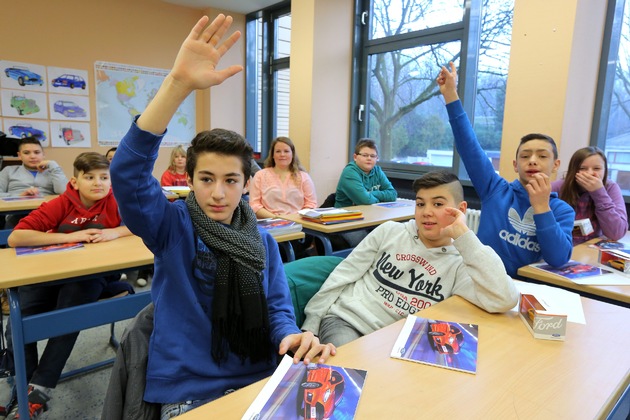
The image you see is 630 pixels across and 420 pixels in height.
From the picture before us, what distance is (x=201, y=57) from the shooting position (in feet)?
3.09

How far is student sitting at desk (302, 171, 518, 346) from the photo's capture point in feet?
4.73

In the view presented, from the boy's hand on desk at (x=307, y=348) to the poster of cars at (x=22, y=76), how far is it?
5.18 metres

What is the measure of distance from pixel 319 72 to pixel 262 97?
1.78 meters

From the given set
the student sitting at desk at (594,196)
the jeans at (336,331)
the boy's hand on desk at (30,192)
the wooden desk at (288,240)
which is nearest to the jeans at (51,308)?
the wooden desk at (288,240)

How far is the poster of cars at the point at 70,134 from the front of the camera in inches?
197

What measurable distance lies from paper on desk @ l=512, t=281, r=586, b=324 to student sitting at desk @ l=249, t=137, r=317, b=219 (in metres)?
2.30

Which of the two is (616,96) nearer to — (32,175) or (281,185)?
(281,185)

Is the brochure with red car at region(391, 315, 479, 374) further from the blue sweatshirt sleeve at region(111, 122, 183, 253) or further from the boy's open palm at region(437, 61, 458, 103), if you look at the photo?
the boy's open palm at region(437, 61, 458, 103)

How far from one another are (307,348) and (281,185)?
264cm

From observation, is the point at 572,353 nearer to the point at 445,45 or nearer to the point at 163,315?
the point at 163,315

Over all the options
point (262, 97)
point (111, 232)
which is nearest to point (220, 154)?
point (111, 232)

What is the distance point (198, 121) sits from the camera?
6.09 meters

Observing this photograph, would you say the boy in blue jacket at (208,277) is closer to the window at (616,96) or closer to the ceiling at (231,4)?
the window at (616,96)

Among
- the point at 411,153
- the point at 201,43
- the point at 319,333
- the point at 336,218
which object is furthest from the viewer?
the point at 411,153
